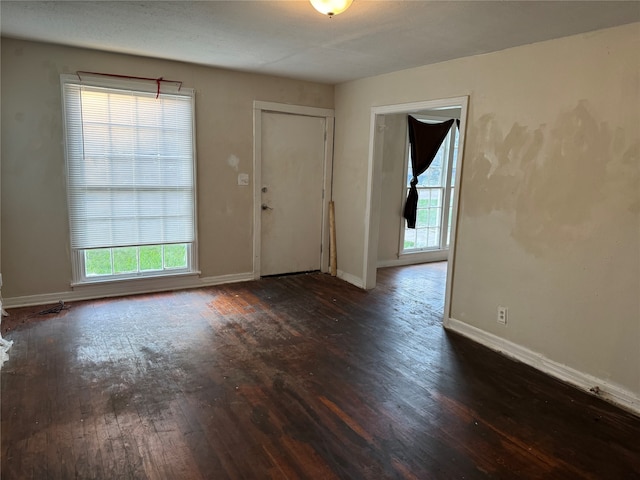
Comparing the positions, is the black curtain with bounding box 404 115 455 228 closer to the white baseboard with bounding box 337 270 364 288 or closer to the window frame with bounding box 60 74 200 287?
the white baseboard with bounding box 337 270 364 288

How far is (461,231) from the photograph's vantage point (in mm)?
3730

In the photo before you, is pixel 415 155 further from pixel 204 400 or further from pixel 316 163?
pixel 204 400

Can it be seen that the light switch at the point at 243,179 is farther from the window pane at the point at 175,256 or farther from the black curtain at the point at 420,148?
the black curtain at the point at 420,148

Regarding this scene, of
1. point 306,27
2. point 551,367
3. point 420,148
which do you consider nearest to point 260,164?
point 306,27

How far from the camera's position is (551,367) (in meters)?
3.10

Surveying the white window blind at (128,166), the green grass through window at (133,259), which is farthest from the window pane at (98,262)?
the white window blind at (128,166)

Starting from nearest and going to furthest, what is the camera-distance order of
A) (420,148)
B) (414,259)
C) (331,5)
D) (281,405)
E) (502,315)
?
1. (331,5)
2. (281,405)
3. (502,315)
4. (420,148)
5. (414,259)

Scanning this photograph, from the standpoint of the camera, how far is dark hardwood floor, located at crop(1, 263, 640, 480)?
2105 mm

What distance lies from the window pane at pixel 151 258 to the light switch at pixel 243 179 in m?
1.12

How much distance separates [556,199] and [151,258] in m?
3.80

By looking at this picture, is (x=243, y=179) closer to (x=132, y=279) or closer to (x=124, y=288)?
(x=132, y=279)

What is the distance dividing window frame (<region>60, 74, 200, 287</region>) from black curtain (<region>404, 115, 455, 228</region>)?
294 cm

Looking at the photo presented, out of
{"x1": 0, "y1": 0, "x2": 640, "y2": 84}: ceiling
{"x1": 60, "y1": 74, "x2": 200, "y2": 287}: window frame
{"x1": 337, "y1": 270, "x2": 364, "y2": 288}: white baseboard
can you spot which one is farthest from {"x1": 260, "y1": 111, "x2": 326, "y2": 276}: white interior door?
{"x1": 0, "y1": 0, "x2": 640, "y2": 84}: ceiling

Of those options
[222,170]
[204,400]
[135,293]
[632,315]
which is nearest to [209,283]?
[135,293]
